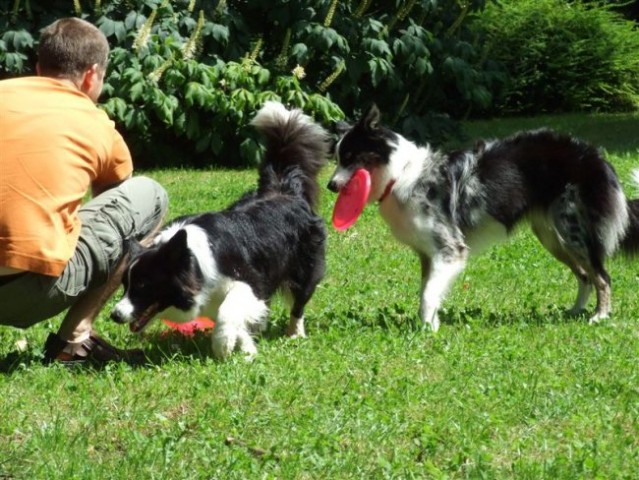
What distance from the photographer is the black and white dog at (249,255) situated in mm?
5753

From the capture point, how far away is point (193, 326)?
268 inches

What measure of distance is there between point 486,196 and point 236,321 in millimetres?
2095

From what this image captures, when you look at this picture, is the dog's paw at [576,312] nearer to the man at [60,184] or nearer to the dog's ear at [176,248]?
the dog's ear at [176,248]

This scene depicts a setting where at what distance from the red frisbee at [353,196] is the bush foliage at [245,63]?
18.8 ft

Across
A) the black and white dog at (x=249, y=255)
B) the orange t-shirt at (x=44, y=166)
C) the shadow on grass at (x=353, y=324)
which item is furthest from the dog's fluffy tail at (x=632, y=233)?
the orange t-shirt at (x=44, y=166)

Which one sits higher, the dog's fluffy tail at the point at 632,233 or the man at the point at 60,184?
the man at the point at 60,184

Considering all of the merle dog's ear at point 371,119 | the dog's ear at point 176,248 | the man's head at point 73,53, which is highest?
the man's head at point 73,53

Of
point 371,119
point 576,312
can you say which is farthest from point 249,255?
point 576,312

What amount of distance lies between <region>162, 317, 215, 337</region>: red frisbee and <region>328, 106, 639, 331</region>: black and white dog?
1184 mm

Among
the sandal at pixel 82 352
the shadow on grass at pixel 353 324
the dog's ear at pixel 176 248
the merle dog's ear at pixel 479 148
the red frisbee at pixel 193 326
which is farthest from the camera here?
the merle dog's ear at pixel 479 148

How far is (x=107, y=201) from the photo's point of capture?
5520 mm

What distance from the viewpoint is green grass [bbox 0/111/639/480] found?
4.35 metres

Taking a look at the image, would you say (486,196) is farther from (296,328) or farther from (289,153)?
(296,328)

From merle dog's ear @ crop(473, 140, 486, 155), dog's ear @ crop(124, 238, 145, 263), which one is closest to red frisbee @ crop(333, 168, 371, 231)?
merle dog's ear @ crop(473, 140, 486, 155)
